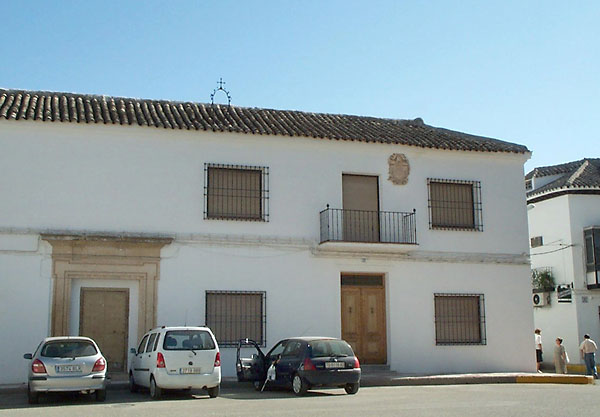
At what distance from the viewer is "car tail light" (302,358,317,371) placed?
14.9m

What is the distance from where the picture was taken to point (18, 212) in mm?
17953

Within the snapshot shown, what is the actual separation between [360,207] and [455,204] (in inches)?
117

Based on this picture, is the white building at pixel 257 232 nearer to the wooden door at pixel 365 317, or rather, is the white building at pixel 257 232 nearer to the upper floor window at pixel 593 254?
the wooden door at pixel 365 317

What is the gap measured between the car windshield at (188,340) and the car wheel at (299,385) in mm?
1807

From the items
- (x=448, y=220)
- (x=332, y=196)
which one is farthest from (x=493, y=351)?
(x=332, y=196)

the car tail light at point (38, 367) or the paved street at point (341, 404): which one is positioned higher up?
the car tail light at point (38, 367)

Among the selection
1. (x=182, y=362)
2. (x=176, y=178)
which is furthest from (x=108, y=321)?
(x=182, y=362)

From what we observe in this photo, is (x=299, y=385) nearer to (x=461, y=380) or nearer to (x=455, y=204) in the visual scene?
(x=461, y=380)

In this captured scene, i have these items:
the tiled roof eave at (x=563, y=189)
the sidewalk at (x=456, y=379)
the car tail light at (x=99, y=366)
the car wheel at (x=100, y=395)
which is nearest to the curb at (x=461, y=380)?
the sidewalk at (x=456, y=379)

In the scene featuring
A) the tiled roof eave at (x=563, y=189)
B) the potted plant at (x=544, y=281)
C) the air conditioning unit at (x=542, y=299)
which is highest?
the tiled roof eave at (x=563, y=189)

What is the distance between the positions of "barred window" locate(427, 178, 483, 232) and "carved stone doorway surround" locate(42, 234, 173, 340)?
25.2ft

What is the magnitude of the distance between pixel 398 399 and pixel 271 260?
247 inches

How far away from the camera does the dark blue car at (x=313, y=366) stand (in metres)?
14.9

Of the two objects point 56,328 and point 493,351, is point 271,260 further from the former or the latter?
point 493,351
